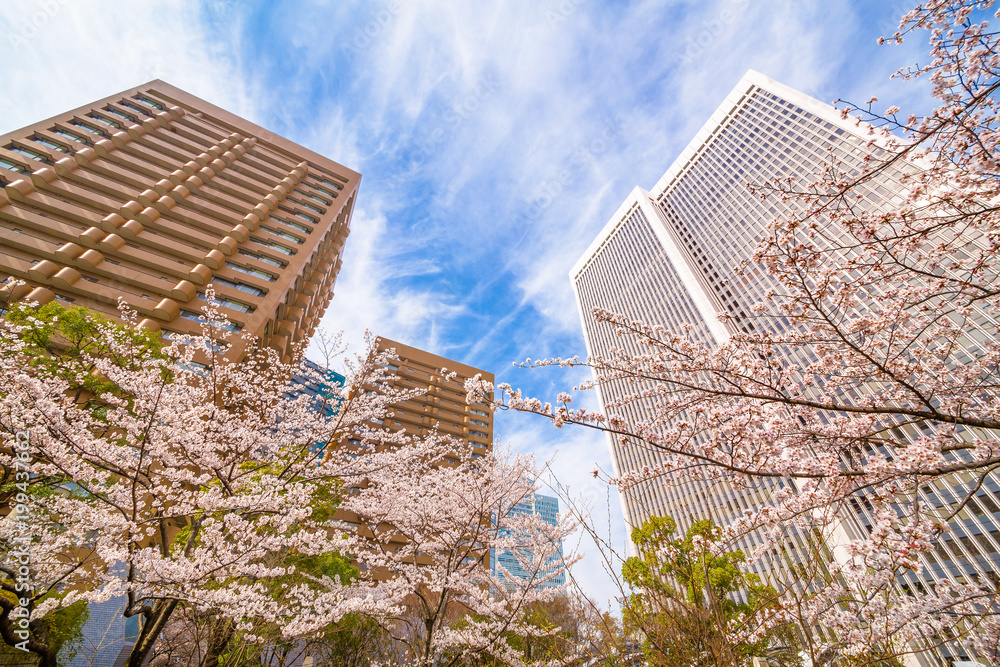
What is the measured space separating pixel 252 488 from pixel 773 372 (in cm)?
839

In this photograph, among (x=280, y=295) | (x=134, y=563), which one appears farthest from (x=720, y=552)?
(x=280, y=295)

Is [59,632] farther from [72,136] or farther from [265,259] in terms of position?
[72,136]

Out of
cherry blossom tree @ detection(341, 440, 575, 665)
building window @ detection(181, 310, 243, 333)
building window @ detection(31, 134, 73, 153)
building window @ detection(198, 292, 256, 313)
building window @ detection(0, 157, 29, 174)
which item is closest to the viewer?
cherry blossom tree @ detection(341, 440, 575, 665)

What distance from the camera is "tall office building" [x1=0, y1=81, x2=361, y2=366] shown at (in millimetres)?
19781

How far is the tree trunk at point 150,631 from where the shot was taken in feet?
15.1

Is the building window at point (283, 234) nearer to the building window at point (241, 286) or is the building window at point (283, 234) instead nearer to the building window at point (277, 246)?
the building window at point (277, 246)

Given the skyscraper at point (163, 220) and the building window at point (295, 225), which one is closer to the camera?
the skyscraper at point (163, 220)

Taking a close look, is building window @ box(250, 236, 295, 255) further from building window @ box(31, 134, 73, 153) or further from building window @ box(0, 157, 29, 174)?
building window @ box(31, 134, 73, 153)

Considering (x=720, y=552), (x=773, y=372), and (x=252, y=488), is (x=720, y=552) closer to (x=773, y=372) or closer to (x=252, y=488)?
(x=773, y=372)

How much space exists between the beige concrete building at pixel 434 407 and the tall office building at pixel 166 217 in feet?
52.7

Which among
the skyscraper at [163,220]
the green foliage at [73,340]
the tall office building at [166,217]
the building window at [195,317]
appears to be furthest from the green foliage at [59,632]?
the building window at [195,317]

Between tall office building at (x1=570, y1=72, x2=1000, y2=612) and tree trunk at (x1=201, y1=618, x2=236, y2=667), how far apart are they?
2588 centimetres

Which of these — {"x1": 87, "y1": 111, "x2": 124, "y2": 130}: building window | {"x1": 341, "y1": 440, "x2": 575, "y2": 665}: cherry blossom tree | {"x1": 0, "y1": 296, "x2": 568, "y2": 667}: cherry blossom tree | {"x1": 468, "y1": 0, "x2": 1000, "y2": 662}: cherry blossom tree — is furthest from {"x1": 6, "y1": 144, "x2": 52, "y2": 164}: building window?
{"x1": 468, "y1": 0, "x2": 1000, "y2": 662}: cherry blossom tree

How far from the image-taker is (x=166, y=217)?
24.4 metres
